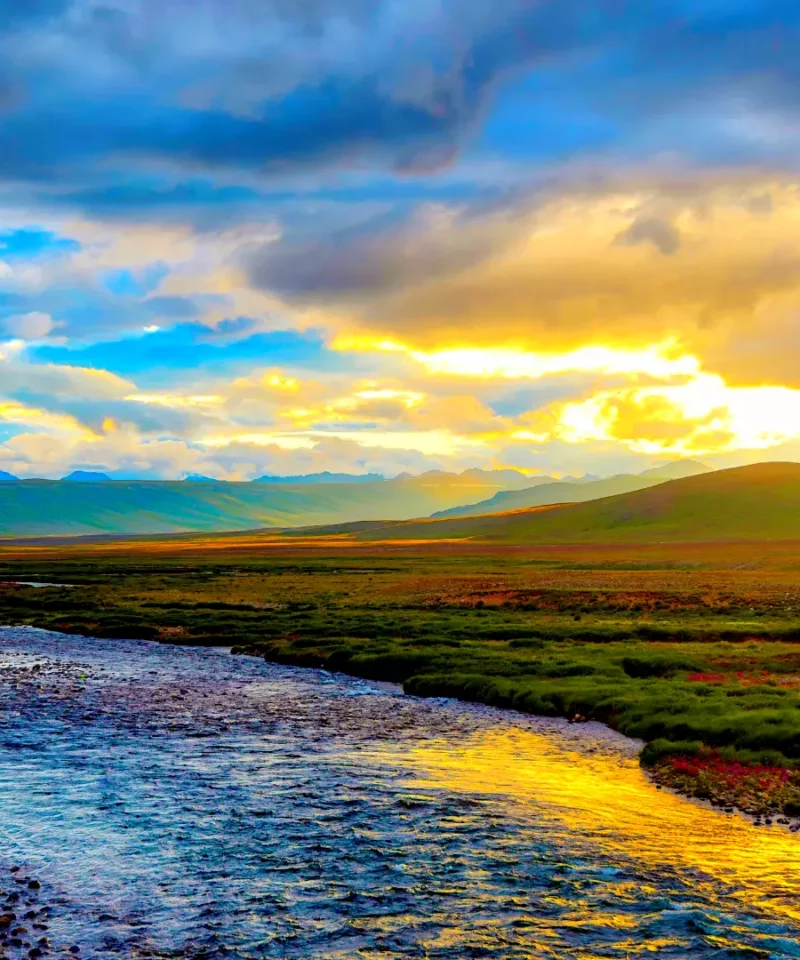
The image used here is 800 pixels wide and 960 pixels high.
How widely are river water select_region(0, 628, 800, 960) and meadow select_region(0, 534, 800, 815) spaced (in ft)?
10.5

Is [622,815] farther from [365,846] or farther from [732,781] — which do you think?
[365,846]

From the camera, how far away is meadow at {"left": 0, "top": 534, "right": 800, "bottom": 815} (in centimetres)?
3193

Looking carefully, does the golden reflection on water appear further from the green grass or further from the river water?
the green grass

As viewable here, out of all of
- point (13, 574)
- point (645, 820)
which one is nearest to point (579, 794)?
point (645, 820)

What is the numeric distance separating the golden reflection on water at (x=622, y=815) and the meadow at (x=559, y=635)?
1.84 meters

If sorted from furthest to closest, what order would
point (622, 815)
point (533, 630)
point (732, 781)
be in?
point (533, 630)
point (732, 781)
point (622, 815)

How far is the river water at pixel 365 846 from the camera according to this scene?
1683 cm

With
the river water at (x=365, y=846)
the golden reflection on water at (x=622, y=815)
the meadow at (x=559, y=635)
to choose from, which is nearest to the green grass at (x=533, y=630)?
the meadow at (x=559, y=635)

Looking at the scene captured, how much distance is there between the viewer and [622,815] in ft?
79.8

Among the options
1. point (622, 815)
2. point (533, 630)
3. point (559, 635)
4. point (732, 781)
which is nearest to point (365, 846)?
point (622, 815)

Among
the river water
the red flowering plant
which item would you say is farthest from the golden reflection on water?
the red flowering plant

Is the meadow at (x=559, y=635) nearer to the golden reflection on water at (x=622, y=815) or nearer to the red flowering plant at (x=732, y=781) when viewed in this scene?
the red flowering plant at (x=732, y=781)

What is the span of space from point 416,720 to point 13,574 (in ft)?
464

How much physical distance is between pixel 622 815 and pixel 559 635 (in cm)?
3765
